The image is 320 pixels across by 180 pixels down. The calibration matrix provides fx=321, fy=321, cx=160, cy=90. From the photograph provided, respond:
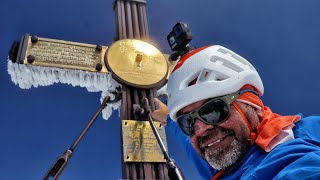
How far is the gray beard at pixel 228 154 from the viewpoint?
3.77ft

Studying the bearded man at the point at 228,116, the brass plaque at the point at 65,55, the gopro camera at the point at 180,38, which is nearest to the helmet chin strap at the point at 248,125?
the bearded man at the point at 228,116

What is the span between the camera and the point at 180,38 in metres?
1.73

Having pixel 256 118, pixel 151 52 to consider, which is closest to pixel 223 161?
pixel 256 118

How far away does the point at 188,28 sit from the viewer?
5.75 ft

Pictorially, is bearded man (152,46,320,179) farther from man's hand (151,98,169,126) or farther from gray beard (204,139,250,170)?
man's hand (151,98,169,126)

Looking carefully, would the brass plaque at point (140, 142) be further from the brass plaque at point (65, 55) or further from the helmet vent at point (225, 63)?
the helmet vent at point (225, 63)

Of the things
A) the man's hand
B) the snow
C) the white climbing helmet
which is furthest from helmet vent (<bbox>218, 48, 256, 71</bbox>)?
the snow

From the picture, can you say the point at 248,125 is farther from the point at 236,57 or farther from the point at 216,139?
the point at 236,57

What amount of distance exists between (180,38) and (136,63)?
0.86m

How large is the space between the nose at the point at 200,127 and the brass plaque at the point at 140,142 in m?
0.93

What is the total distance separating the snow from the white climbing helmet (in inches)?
43.3

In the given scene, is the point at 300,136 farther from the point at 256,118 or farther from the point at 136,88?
the point at 136,88

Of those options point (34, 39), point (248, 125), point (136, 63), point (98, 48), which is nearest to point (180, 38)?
point (248, 125)

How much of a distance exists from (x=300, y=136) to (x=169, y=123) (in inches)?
45.7
